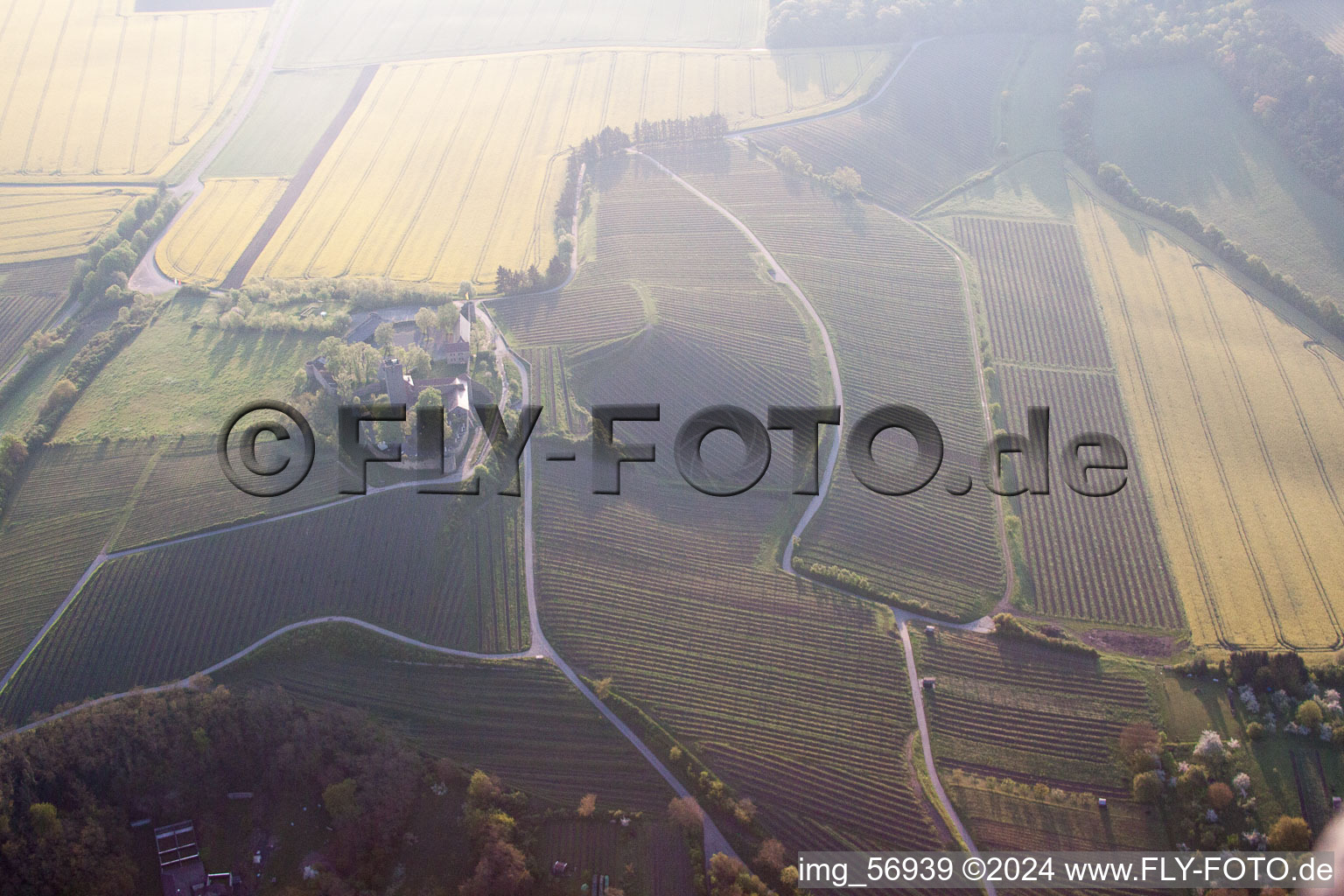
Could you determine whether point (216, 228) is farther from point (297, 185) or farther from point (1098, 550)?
point (1098, 550)

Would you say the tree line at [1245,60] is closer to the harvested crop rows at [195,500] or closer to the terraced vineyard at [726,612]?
the terraced vineyard at [726,612]

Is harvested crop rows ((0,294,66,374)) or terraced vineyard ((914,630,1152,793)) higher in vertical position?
harvested crop rows ((0,294,66,374))

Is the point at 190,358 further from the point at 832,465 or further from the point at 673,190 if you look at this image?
the point at 832,465

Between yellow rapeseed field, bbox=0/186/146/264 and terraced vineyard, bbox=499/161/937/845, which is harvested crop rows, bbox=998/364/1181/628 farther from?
yellow rapeseed field, bbox=0/186/146/264

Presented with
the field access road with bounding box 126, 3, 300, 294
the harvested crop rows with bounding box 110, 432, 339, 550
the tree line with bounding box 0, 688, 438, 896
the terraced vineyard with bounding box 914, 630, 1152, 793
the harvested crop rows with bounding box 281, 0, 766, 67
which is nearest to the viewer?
the tree line with bounding box 0, 688, 438, 896


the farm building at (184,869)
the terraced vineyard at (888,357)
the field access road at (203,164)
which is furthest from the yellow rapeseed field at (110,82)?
the farm building at (184,869)

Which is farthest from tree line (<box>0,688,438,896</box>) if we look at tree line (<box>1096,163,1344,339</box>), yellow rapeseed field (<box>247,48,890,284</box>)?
tree line (<box>1096,163,1344,339</box>)

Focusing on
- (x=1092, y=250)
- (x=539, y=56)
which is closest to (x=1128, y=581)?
(x=1092, y=250)
